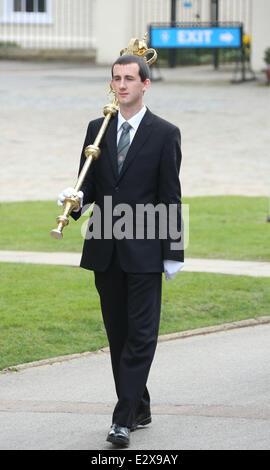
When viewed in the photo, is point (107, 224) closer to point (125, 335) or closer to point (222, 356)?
point (125, 335)

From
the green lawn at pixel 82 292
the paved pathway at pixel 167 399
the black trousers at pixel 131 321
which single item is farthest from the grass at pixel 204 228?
the black trousers at pixel 131 321

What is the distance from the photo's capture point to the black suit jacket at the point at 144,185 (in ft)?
19.6

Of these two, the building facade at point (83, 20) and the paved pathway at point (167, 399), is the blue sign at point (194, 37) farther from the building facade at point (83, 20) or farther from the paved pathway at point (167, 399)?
the paved pathway at point (167, 399)

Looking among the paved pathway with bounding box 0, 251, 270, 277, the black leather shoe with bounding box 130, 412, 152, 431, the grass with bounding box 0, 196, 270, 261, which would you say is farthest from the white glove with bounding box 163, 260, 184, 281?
the grass with bounding box 0, 196, 270, 261

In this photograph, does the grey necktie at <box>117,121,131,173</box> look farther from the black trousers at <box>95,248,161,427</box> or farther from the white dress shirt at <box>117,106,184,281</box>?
the black trousers at <box>95,248,161,427</box>

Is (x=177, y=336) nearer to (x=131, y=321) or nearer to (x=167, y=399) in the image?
(x=167, y=399)

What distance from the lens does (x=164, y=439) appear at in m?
6.06

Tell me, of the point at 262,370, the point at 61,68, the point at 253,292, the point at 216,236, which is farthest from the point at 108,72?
the point at 262,370

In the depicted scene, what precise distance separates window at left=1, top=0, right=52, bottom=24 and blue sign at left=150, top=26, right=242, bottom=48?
8.77 m

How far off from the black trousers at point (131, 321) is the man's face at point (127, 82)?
842mm

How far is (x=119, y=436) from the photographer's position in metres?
5.87

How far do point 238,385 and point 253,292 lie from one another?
275 centimetres

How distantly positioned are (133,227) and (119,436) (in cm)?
113

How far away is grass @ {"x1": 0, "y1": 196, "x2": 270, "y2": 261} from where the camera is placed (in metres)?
12.1
